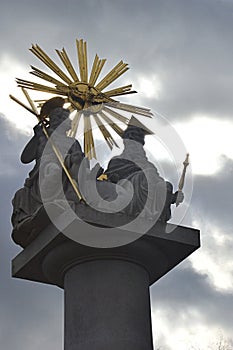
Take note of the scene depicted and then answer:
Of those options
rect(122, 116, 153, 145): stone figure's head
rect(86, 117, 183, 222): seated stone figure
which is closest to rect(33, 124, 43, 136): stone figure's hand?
rect(86, 117, 183, 222): seated stone figure

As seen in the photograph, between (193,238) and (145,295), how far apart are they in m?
0.90

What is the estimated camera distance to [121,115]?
40.1 feet

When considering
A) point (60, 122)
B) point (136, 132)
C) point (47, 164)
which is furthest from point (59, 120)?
point (136, 132)

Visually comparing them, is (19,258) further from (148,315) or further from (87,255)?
(148,315)

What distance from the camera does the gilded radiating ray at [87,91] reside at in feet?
39.2

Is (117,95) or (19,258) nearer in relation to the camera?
(19,258)

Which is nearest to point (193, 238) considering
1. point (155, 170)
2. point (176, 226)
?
point (176, 226)

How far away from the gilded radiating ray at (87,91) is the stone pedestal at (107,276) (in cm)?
173

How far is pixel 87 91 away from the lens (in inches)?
475

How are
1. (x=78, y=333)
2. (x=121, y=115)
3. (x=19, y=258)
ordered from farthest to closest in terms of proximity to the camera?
(x=121, y=115), (x=19, y=258), (x=78, y=333)

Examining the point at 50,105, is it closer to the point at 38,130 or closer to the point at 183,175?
the point at 38,130

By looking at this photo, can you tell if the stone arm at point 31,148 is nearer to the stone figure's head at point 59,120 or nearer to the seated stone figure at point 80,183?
the seated stone figure at point 80,183

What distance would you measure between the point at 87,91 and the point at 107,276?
Result: 2.75 metres

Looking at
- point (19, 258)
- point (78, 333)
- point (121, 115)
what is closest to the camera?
point (78, 333)
